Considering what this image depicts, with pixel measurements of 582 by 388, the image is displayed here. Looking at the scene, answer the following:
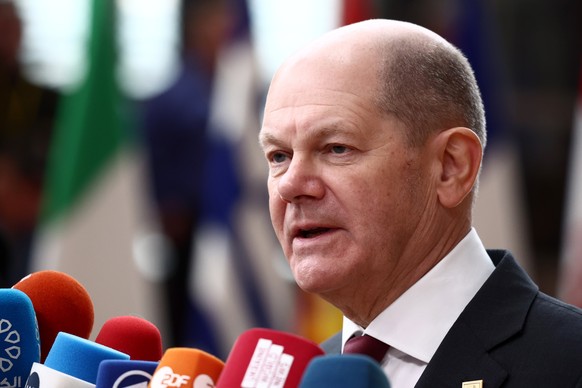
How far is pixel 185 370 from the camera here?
197cm

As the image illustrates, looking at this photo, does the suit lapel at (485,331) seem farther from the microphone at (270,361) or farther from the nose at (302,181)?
the microphone at (270,361)

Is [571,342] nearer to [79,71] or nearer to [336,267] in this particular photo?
[336,267]

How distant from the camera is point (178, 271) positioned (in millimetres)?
7137

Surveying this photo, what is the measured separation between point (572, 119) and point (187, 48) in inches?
159

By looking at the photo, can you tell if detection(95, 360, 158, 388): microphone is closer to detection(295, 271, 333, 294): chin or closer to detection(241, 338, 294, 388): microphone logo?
detection(241, 338, 294, 388): microphone logo

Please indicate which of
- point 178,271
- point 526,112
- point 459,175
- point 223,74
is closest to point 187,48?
point 223,74

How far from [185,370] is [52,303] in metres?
0.56

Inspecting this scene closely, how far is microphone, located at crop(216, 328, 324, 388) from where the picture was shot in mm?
1873

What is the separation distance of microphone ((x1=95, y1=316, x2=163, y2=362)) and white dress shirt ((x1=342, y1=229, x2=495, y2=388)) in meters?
0.58

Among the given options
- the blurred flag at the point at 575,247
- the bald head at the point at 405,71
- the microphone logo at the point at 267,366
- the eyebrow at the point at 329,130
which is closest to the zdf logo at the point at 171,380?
the microphone logo at the point at 267,366

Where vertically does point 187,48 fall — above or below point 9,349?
above

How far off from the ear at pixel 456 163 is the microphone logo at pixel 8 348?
3.63ft

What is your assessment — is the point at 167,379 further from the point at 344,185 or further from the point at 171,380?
the point at 344,185

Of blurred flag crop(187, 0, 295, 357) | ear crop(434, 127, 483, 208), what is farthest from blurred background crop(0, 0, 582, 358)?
ear crop(434, 127, 483, 208)
